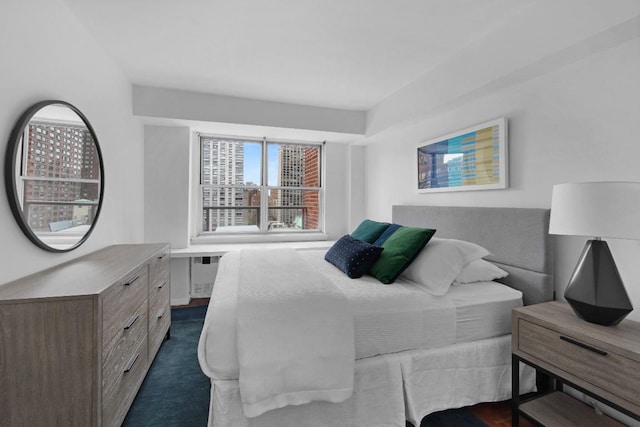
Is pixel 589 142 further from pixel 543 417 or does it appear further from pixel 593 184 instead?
pixel 543 417

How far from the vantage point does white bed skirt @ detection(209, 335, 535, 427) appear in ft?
4.31

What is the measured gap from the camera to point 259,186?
4.34 metres

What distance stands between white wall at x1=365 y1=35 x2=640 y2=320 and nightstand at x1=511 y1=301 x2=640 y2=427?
48cm

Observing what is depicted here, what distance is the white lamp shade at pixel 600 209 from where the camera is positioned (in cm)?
125

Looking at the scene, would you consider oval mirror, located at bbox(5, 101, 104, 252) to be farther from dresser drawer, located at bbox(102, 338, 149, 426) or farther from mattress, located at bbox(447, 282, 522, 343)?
mattress, located at bbox(447, 282, 522, 343)

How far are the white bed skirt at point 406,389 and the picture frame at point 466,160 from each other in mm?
1220

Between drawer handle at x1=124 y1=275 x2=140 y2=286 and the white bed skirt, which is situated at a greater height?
drawer handle at x1=124 y1=275 x2=140 y2=286

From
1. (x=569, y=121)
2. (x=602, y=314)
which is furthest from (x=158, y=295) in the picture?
(x=569, y=121)

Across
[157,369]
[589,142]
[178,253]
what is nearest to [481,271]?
[589,142]

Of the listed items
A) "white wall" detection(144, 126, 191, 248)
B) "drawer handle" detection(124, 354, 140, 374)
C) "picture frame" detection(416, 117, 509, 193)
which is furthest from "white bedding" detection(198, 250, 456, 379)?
"white wall" detection(144, 126, 191, 248)

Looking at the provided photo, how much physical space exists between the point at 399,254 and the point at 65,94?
8.06ft

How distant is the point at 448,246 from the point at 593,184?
0.82 metres

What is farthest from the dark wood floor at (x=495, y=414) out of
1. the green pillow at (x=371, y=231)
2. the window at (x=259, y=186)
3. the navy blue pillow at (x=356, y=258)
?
the window at (x=259, y=186)

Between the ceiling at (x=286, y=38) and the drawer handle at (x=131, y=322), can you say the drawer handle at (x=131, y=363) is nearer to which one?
the drawer handle at (x=131, y=322)
